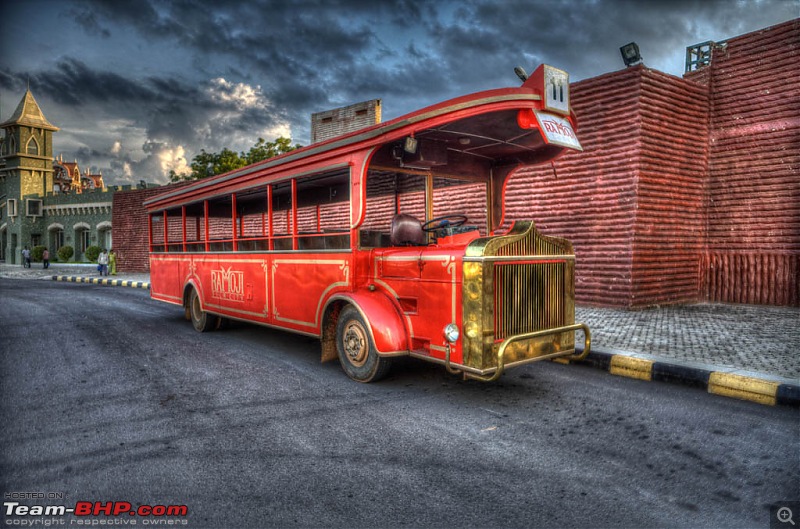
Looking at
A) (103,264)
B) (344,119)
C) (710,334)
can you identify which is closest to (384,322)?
(710,334)

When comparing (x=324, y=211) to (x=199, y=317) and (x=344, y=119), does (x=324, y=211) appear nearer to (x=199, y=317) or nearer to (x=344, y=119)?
(x=199, y=317)

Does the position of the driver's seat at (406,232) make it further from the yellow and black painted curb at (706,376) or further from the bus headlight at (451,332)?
the yellow and black painted curb at (706,376)

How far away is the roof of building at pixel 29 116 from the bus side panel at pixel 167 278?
4944cm

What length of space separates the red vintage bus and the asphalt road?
1.72 feet

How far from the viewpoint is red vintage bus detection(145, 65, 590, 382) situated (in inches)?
159

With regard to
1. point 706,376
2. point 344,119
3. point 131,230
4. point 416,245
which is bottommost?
point 706,376

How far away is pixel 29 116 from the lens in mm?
47562

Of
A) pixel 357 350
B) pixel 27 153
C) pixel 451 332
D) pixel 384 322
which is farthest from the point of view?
pixel 27 153

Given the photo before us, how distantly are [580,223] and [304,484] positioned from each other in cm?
816

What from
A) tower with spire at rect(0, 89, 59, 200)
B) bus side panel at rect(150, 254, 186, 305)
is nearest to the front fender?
bus side panel at rect(150, 254, 186, 305)

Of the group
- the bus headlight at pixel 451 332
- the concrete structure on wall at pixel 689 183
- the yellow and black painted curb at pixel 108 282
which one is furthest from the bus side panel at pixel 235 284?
the yellow and black painted curb at pixel 108 282

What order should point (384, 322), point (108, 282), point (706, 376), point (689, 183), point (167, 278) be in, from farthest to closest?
point (108, 282) → point (689, 183) → point (167, 278) → point (706, 376) → point (384, 322)

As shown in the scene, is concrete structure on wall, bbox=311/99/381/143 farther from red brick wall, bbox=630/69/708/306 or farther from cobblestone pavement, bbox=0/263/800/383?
cobblestone pavement, bbox=0/263/800/383

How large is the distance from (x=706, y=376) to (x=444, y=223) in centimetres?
284
